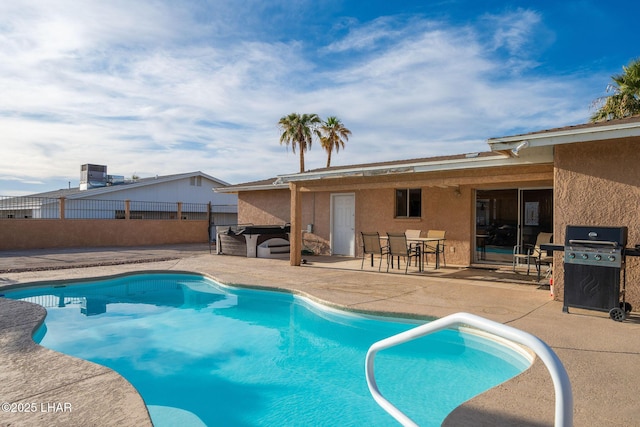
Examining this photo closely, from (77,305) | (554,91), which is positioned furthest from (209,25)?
(554,91)

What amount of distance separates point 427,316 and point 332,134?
25911 mm

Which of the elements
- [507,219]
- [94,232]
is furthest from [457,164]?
[94,232]

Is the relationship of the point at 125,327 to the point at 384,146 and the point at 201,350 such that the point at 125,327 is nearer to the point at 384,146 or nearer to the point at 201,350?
the point at 201,350

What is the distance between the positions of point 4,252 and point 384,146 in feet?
58.9

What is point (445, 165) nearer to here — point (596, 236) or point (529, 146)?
point (529, 146)

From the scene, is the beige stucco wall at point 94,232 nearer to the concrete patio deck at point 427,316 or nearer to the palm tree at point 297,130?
the concrete patio deck at point 427,316

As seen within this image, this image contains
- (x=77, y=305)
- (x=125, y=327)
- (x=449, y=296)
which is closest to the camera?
(x=125, y=327)

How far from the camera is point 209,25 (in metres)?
11.0

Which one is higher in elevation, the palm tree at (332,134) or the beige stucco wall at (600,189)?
the palm tree at (332,134)

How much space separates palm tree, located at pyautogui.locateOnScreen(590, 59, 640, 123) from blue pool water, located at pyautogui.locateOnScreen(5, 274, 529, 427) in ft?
46.4

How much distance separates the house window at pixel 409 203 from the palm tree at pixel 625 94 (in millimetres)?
8799

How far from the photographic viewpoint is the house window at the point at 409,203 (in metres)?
13.8

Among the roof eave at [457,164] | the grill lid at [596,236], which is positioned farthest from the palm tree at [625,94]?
the grill lid at [596,236]

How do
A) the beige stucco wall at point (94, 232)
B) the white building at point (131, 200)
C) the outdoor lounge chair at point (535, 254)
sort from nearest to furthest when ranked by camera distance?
the outdoor lounge chair at point (535, 254) → the beige stucco wall at point (94, 232) → the white building at point (131, 200)
